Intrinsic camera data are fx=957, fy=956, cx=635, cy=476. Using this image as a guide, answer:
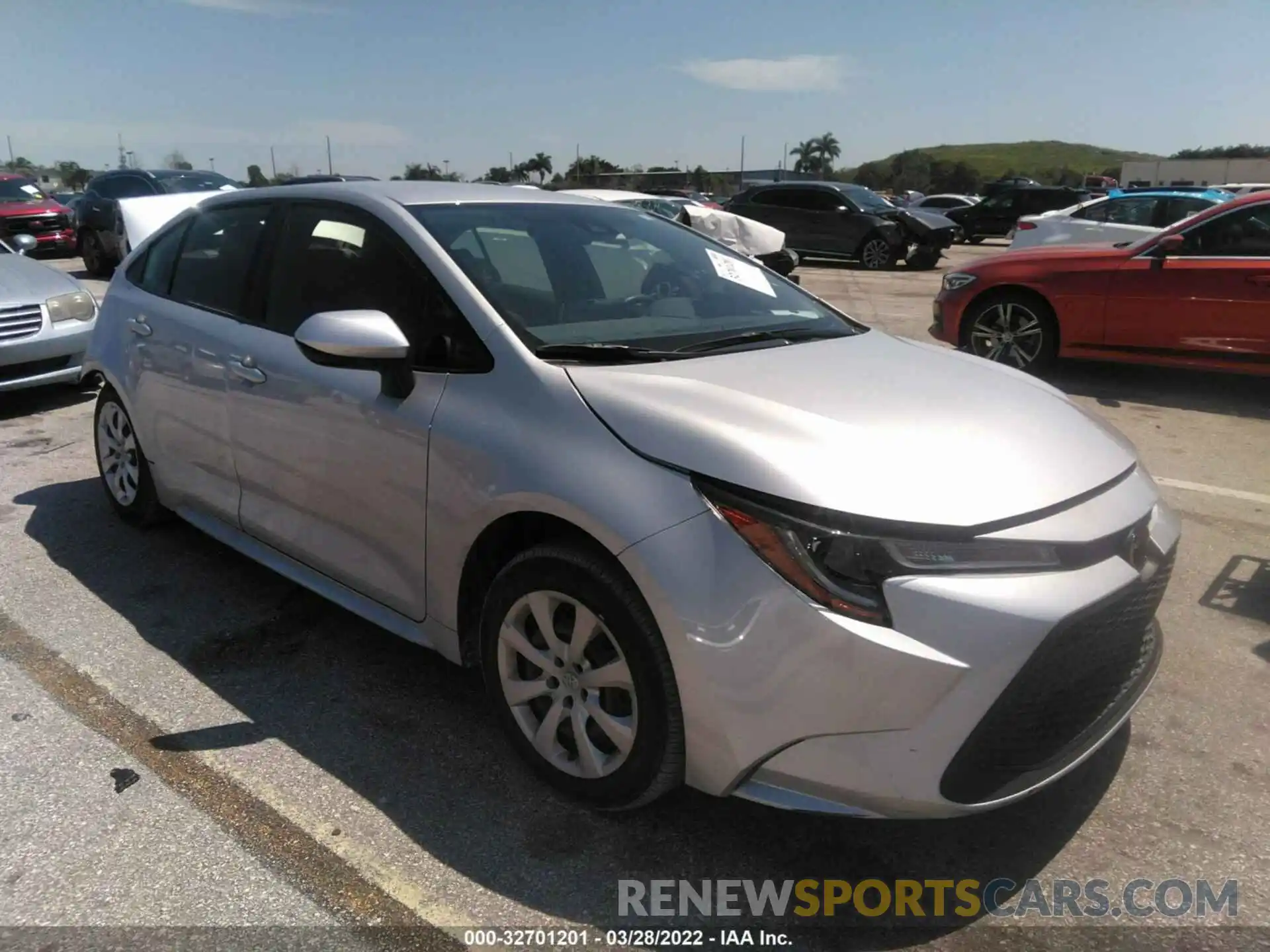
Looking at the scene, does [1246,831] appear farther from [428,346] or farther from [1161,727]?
[428,346]

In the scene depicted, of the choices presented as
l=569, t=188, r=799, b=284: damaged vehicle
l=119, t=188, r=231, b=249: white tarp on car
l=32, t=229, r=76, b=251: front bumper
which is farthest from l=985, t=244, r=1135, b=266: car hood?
l=32, t=229, r=76, b=251: front bumper

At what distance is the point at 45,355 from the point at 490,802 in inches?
226

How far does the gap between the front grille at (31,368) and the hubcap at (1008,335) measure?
684 centimetres

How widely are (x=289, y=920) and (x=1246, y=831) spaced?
2372mm

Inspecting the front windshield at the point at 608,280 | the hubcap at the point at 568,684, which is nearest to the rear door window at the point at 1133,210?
the front windshield at the point at 608,280

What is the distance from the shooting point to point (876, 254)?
61.6ft

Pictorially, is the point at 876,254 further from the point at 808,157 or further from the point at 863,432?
the point at 808,157

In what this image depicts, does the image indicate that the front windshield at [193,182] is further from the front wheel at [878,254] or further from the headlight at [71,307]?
the front wheel at [878,254]

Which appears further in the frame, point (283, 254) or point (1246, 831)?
point (283, 254)

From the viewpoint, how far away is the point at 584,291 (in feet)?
9.99

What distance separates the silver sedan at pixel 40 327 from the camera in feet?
21.3

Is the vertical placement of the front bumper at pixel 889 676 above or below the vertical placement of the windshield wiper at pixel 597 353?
below

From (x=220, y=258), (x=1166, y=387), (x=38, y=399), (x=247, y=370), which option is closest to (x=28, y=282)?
(x=38, y=399)

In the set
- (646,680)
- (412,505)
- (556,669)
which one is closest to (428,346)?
(412,505)
